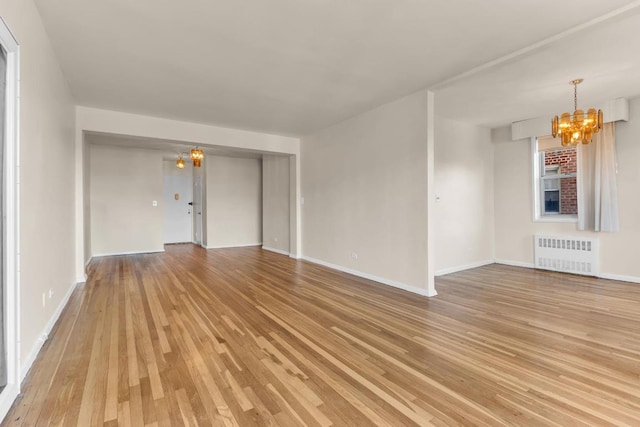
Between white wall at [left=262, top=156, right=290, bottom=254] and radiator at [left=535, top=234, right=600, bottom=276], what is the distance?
17.3ft

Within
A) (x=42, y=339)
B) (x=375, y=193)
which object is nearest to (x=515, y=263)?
(x=375, y=193)

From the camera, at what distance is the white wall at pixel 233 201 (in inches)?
331

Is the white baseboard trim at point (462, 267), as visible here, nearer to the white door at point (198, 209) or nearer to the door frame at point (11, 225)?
the door frame at point (11, 225)

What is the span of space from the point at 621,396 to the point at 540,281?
3211 millimetres

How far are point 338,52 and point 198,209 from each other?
7.58m

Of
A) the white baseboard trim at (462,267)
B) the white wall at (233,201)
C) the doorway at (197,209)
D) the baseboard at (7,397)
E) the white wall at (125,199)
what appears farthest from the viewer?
the doorway at (197,209)

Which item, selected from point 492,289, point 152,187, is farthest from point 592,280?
point 152,187

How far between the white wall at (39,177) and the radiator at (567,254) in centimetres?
706

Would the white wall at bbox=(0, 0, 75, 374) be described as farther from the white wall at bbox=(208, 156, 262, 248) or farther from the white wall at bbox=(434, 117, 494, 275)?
the white wall at bbox=(434, 117, 494, 275)

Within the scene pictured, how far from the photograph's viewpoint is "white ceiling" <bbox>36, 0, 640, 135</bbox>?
2412mm

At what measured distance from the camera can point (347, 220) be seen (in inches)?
214

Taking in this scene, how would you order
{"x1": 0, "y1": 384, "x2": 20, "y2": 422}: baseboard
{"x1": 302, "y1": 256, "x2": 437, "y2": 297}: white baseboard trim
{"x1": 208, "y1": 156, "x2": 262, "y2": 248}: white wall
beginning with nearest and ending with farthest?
1. {"x1": 0, "y1": 384, "x2": 20, "y2": 422}: baseboard
2. {"x1": 302, "y1": 256, "x2": 437, "y2": 297}: white baseboard trim
3. {"x1": 208, "y1": 156, "x2": 262, "y2": 248}: white wall

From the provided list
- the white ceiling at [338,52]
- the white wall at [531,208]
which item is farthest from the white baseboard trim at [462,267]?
the white ceiling at [338,52]

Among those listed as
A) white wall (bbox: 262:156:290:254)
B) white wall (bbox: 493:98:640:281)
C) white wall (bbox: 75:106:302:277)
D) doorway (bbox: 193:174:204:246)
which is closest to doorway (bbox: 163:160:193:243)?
doorway (bbox: 193:174:204:246)
